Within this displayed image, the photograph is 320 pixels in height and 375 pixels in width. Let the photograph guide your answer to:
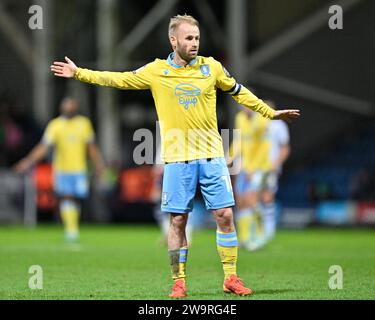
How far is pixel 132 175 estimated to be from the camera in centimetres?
2319

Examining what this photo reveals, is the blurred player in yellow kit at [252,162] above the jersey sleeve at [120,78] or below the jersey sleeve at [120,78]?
below

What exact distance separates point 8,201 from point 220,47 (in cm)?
736

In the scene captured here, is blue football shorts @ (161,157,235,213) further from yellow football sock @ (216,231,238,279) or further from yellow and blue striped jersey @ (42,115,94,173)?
yellow and blue striped jersey @ (42,115,94,173)

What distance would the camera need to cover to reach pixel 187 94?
8.82 meters

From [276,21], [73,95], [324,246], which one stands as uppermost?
[276,21]

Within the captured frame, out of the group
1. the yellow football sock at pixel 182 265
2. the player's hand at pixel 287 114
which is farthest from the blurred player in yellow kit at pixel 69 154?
the player's hand at pixel 287 114

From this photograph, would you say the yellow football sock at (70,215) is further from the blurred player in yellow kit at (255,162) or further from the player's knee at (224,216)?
the player's knee at (224,216)

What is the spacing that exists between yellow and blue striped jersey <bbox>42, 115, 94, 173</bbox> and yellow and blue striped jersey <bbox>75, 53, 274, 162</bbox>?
863cm

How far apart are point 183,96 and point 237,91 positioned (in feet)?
1.76

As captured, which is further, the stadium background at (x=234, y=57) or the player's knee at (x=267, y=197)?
the stadium background at (x=234, y=57)

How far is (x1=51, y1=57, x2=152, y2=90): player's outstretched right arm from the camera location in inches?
345

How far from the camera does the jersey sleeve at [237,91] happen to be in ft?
29.3
